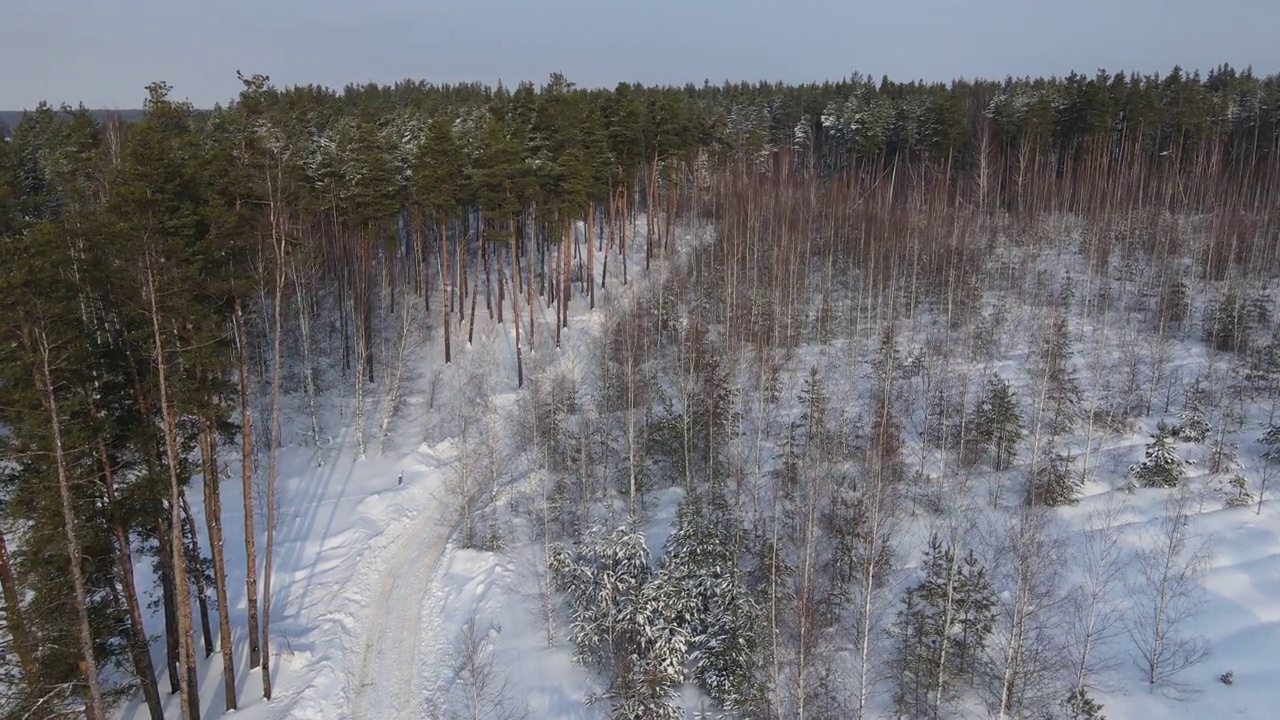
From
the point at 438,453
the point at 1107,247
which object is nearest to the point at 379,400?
the point at 438,453

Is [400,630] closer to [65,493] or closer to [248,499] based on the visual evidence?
[248,499]

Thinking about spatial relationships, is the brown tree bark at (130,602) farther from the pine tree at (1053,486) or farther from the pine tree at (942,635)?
the pine tree at (1053,486)

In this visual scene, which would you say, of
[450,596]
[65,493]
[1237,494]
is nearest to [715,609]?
[450,596]

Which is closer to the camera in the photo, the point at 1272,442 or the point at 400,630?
the point at 400,630

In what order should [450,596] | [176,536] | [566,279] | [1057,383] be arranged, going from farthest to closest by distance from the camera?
[566,279] → [1057,383] → [450,596] → [176,536]

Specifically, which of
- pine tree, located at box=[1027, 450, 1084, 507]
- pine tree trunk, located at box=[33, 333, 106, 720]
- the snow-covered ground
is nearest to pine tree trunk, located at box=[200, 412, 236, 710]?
the snow-covered ground

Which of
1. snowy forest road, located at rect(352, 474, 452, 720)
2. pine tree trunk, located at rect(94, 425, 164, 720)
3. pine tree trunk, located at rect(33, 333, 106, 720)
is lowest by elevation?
snowy forest road, located at rect(352, 474, 452, 720)

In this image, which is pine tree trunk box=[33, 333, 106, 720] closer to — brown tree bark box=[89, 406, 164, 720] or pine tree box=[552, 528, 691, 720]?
brown tree bark box=[89, 406, 164, 720]
